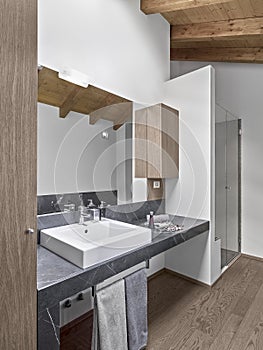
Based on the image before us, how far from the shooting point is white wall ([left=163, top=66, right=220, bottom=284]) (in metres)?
2.95

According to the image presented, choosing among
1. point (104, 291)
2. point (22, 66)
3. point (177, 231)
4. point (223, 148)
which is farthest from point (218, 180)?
point (22, 66)

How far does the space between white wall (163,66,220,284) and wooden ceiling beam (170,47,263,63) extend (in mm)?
1188

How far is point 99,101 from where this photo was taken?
236 centimetres

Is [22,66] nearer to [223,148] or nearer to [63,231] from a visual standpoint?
[63,231]

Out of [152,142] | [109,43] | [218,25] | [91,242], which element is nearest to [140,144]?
[152,142]

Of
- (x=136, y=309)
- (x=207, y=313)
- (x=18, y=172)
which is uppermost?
(x=18, y=172)

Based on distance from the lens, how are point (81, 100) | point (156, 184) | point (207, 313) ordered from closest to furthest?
point (81, 100) < point (207, 313) < point (156, 184)

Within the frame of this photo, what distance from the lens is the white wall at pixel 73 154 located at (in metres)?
1.97

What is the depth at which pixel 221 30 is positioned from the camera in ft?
10.4

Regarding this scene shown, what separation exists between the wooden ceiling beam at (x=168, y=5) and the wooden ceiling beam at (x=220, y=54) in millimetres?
1271

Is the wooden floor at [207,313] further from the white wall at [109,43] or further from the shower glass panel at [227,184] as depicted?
the white wall at [109,43]

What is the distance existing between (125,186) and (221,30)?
7.24ft

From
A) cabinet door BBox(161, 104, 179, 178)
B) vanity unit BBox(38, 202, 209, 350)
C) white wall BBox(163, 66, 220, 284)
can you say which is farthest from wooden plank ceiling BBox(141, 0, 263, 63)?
vanity unit BBox(38, 202, 209, 350)

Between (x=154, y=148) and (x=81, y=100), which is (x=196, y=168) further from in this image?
(x=81, y=100)
